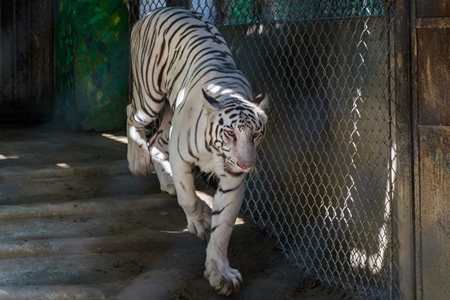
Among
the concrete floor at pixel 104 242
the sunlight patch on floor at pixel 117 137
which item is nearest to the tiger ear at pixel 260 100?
the concrete floor at pixel 104 242

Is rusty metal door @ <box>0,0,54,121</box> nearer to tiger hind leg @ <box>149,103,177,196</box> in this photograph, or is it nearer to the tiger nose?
tiger hind leg @ <box>149,103,177,196</box>

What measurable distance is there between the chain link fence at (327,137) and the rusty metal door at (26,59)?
2.82 metres

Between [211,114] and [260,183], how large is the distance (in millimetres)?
1403

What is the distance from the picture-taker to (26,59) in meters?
8.17

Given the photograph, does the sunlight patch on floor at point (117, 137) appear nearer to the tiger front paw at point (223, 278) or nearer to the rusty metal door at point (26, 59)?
the rusty metal door at point (26, 59)

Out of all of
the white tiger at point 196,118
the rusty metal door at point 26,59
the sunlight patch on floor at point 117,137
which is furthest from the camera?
the rusty metal door at point 26,59

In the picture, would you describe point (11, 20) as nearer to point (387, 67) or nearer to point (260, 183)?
point (260, 183)

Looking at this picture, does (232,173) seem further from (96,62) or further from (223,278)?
(96,62)

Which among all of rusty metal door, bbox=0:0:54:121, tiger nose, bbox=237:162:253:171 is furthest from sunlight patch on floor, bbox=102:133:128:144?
tiger nose, bbox=237:162:253:171

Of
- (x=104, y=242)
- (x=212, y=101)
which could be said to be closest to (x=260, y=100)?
(x=212, y=101)

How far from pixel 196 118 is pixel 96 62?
3.00 m

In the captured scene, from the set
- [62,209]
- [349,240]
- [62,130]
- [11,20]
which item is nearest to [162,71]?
[62,209]

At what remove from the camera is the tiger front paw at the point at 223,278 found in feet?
14.9

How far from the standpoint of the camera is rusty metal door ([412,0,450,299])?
408 centimetres
